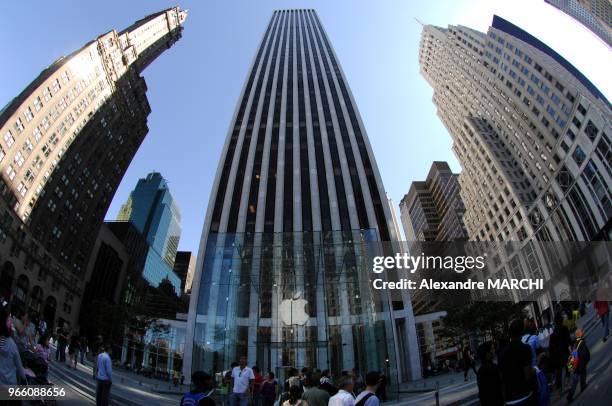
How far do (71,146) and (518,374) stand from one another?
296 feet

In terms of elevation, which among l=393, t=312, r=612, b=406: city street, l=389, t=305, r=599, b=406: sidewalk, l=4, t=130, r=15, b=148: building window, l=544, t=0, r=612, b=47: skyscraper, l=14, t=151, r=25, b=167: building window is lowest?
l=389, t=305, r=599, b=406: sidewalk

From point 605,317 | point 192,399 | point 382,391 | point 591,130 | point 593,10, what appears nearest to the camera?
point 192,399

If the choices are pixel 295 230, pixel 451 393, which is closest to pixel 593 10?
pixel 295 230

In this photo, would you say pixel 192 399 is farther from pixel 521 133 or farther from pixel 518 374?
pixel 521 133

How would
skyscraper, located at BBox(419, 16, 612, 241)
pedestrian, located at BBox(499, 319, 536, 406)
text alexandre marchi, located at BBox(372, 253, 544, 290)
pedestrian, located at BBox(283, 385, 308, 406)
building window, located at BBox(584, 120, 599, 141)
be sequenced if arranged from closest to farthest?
pedestrian, located at BBox(499, 319, 536, 406), pedestrian, located at BBox(283, 385, 308, 406), text alexandre marchi, located at BBox(372, 253, 544, 290), building window, located at BBox(584, 120, 599, 141), skyscraper, located at BBox(419, 16, 612, 241)

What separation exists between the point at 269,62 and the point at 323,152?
3221 centimetres

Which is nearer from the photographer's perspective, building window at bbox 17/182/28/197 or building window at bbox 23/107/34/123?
building window at bbox 17/182/28/197

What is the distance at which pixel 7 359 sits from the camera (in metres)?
4.75

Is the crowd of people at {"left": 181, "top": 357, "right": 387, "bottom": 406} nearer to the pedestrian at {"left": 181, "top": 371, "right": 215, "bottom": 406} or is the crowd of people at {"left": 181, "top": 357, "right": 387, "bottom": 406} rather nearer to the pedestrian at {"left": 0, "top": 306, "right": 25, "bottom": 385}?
the pedestrian at {"left": 181, "top": 371, "right": 215, "bottom": 406}

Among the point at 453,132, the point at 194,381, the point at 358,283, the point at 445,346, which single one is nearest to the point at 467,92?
the point at 453,132

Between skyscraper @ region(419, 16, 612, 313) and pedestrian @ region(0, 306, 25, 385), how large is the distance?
2123 inches

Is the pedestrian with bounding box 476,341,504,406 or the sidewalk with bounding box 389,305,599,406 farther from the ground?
the pedestrian with bounding box 476,341,504,406

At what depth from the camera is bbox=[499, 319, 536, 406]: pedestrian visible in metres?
4.57

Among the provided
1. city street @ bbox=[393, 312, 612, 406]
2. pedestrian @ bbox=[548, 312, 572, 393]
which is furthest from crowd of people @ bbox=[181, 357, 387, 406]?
pedestrian @ bbox=[548, 312, 572, 393]
